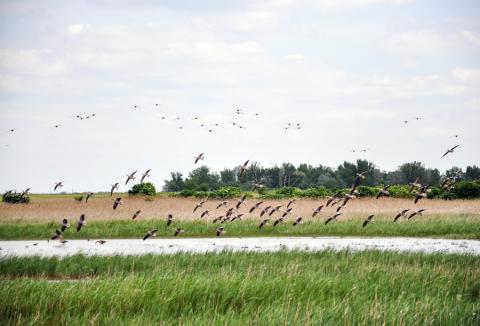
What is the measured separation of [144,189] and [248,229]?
84.5 ft

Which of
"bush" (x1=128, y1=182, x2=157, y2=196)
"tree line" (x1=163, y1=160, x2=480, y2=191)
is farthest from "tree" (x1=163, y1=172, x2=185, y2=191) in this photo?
"bush" (x1=128, y1=182, x2=157, y2=196)

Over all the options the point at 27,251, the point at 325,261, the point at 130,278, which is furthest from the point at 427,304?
the point at 27,251

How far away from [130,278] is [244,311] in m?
3.41

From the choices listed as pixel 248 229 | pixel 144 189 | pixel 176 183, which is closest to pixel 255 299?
pixel 248 229

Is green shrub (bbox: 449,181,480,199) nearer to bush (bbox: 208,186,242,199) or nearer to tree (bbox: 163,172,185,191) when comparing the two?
bush (bbox: 208,186,242,199)

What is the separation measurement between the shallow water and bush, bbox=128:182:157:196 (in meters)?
26.7

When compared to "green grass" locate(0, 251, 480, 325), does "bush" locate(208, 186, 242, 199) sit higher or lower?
higher

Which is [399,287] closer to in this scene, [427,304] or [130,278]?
[427,304]

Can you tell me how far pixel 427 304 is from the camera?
42.6 feet

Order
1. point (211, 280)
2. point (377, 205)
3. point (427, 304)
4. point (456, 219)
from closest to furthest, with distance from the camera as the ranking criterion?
point (427, 304) → point (211, 280) → point (456, 219) → point (377, 205)

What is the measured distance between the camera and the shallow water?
2722 cm

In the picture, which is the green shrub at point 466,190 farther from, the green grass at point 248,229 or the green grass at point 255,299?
the green grass at point 255,299

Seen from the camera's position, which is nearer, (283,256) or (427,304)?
(427,304)

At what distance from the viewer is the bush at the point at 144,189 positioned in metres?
58.8
